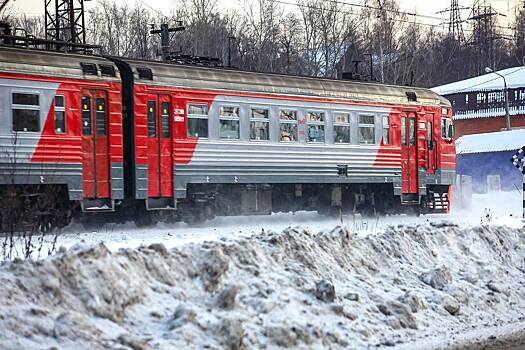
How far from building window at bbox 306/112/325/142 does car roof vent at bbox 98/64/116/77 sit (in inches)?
238

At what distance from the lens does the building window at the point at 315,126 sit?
23.6 m

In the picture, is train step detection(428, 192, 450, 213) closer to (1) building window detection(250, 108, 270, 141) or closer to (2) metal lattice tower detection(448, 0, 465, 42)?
(1) building window detection(250, 108, 270, 141)

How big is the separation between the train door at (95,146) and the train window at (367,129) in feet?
27.5

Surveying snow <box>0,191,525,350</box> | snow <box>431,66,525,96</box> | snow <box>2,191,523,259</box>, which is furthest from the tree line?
snow <box>0,191,525,350</box>

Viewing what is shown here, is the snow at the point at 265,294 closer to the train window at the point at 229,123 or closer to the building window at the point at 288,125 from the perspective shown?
the train window at the point at 229,123

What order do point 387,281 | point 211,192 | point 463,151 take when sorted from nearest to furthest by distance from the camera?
point 387,281 → point 211,192 → point 463,151

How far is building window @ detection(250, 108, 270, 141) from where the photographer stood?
A: 22.2 metres

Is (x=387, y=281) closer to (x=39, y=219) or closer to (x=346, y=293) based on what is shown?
(x=346, y=293)

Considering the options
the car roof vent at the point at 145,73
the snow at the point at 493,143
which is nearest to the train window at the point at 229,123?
the car roof vent at the point at 145,73

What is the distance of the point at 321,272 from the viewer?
1168 cm

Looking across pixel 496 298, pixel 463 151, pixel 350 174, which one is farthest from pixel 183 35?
pixel 496 298

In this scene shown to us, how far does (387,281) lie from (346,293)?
50.6 inches

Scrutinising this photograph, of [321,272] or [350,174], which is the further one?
[350,174]

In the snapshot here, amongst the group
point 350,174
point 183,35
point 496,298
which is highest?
point 183,35
